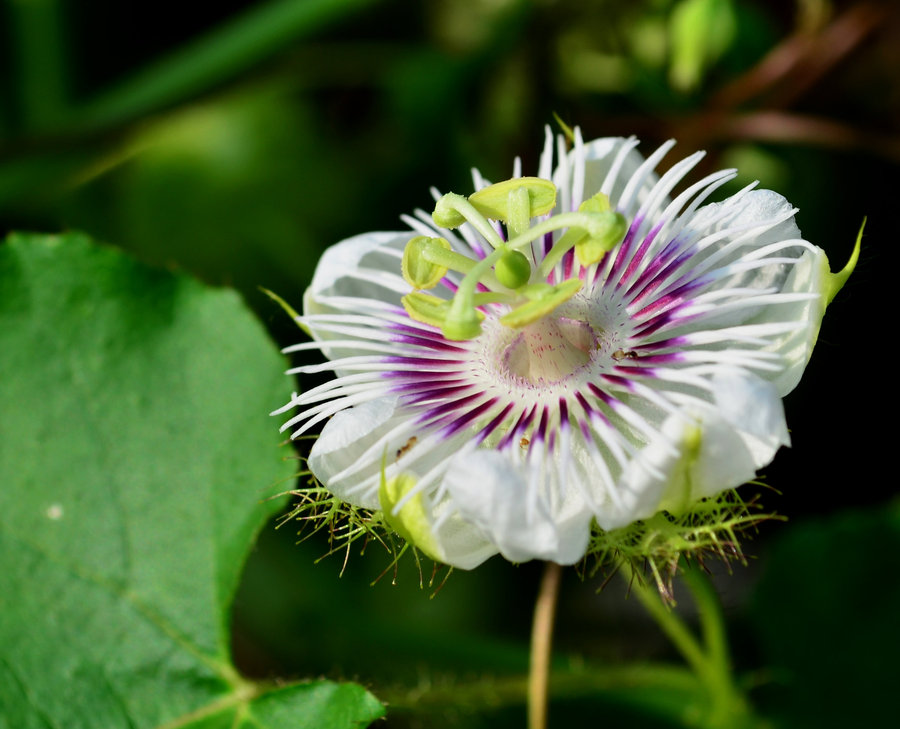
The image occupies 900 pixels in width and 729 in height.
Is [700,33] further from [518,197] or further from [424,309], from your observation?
[424,309]

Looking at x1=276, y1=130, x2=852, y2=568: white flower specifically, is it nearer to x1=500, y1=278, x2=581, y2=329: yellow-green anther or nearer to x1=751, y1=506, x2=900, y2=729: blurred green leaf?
x1=500, y1=278, x2=581, y2=329: yellow-green anther

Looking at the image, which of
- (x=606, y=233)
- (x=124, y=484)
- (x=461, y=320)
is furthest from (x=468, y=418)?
(x=124, y=484)

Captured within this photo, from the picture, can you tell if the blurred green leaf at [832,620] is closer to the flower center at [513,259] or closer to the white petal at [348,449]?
the flower center at [513,259]

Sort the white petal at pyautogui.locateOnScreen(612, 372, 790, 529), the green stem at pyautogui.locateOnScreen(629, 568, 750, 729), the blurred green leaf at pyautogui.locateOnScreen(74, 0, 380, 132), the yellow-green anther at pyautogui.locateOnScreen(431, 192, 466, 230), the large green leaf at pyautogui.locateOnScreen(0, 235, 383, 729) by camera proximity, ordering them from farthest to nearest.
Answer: the blurred green leaf at pyautogui.locateOnScreen(74, 0, 380, 132) < the green stem at pyautogui.locateOnScreen(629, 568, 750, 729) < the large green leaf at pyautogui.locateOnScreen(0, 235, 383, 729) < the yellow-green anther at pyautogui.locateOnScreen(431, 192, 466, 230) < the white petal at pyautogui.locateOnScreen(612, 372, 790, 529)

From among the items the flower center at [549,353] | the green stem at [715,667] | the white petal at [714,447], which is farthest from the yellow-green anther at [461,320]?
the green stem at [715,667]

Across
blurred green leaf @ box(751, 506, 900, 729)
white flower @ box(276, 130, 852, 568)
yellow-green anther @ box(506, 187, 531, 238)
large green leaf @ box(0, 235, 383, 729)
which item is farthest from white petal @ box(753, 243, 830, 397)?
blurred green leaf @ box(751, 506, 900, 729)
